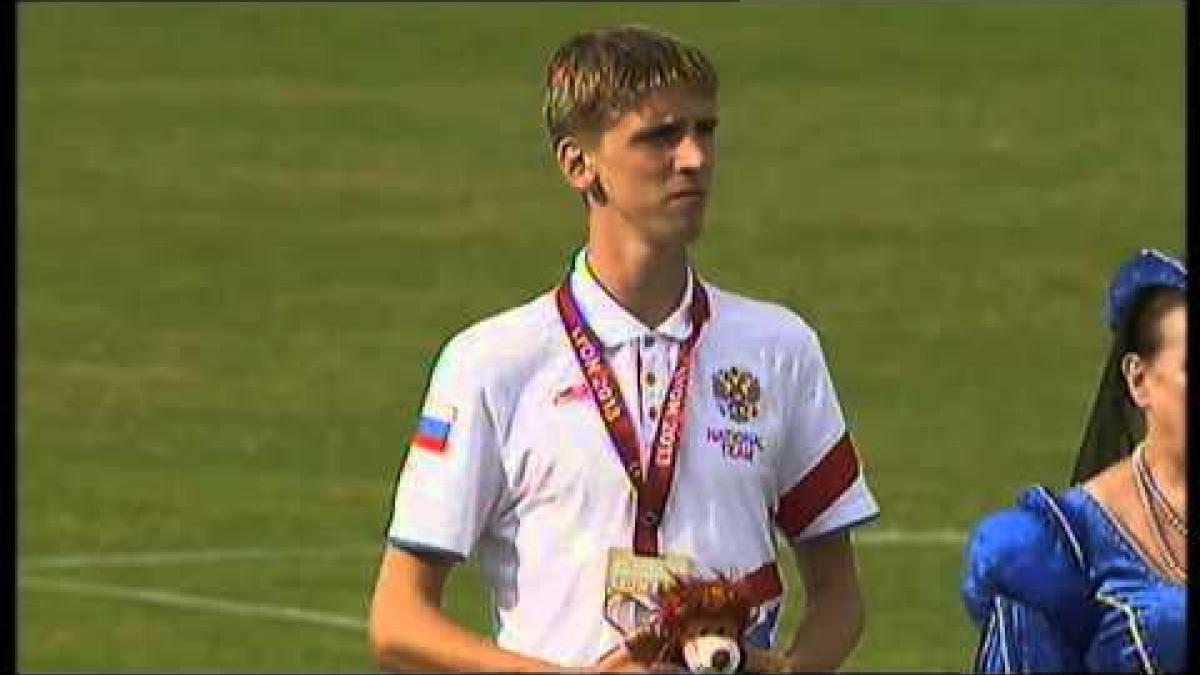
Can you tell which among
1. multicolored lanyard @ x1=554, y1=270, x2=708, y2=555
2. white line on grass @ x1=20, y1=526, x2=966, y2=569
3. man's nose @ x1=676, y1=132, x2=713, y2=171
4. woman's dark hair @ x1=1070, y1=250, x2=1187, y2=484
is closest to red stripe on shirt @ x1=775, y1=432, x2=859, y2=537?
multicolored lanyard @ x1=554, y1=270, x2=708, y2=555

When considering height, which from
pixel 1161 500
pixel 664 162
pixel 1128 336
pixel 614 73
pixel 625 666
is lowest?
pixel 625 666

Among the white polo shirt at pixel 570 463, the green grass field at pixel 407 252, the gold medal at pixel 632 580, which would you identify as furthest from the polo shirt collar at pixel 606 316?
the green grass field at pixel 407 252

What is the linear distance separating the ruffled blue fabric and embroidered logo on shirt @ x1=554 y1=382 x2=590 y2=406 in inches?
28.8

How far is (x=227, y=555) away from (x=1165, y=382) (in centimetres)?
1268

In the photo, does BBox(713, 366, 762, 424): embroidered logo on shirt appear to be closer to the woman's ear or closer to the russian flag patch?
the russian flag patch

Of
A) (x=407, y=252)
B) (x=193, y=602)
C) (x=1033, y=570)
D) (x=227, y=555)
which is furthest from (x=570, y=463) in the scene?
(x=407, y=252)

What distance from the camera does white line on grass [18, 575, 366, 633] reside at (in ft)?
59.9

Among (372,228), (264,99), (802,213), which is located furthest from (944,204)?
(264,99)

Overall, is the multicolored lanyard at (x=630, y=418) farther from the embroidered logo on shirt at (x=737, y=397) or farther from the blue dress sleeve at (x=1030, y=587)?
the blue dress sleeve at (x=1030, y=587)

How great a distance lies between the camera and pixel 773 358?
807 centimetres

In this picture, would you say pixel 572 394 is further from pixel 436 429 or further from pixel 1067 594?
pixel 1067 594

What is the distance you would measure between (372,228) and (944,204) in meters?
3.62

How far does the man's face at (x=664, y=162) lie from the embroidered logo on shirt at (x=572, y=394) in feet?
0.94

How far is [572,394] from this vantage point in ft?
26.0
